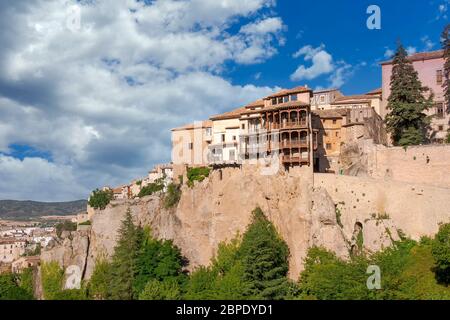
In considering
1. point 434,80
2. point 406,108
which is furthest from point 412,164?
point 434,80

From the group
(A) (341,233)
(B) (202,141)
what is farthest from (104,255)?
(A) (341,233)

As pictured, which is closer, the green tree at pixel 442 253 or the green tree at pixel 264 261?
the green tree at pixel 442 253

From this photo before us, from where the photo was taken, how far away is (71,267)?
6400 centimetres

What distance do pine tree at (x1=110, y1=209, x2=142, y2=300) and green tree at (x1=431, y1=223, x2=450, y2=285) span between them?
97.9 feet

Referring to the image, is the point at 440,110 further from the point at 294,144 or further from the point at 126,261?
the point at 126,261

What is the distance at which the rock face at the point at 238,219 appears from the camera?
43312 millimetres

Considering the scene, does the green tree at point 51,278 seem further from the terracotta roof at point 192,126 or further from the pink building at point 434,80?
the pink building at point 434,80

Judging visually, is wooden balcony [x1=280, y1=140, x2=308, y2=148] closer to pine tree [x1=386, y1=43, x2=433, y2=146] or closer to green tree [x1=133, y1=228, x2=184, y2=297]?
pine tree [x1=386, y1=43, x2=433, y2=146]

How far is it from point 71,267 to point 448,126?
47994 millimetres

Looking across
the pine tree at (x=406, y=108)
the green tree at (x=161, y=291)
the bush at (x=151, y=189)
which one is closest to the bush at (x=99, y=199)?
the bush at (x=151, y=189)

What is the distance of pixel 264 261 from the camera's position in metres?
43.8

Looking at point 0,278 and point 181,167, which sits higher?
point 181,167

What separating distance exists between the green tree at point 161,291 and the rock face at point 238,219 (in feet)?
16.7

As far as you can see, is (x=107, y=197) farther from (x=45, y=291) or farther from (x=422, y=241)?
(x=422, y=241)
